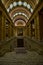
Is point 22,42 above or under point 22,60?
under

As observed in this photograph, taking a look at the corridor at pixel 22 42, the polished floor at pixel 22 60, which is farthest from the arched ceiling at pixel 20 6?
the polished floor at pixel 22 60

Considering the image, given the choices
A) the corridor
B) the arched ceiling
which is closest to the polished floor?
the corridor

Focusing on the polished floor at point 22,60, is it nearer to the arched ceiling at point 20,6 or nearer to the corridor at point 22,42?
the corridor at point 22,42

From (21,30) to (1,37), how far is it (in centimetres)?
3493

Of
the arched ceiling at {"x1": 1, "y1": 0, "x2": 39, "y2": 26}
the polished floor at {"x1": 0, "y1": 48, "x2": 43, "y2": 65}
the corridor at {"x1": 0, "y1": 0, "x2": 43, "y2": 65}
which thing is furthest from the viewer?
Answer: the arched ceiling at {"x1": 1, "y1": 0, "x2": 39, "y2": 26}

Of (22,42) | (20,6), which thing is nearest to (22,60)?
(20,6)

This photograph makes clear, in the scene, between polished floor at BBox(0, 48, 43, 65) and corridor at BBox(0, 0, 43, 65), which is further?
corridor at BBox(0, 0, 43, 65)

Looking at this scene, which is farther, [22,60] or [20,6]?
[20,6]

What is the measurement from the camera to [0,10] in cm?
1435

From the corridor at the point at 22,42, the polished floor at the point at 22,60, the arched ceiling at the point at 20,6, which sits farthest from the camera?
the arched ceiling at the point at 20,6

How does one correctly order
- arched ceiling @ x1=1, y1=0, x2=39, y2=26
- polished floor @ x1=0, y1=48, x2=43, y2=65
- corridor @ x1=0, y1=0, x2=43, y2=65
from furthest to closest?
arched ceiling @ x1=1, y1=0, x2=39, y2=26 < corridor @ x1=0, y1=0, x2=43, y2=65 < polished floor @ x1=0, y1=48, x2=43, y2=65

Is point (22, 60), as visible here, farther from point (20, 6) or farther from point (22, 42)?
point (22, 42)

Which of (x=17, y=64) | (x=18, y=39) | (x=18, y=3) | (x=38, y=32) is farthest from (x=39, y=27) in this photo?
(x=18, y=39)

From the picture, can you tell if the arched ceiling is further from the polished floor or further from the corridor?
the polished floor
